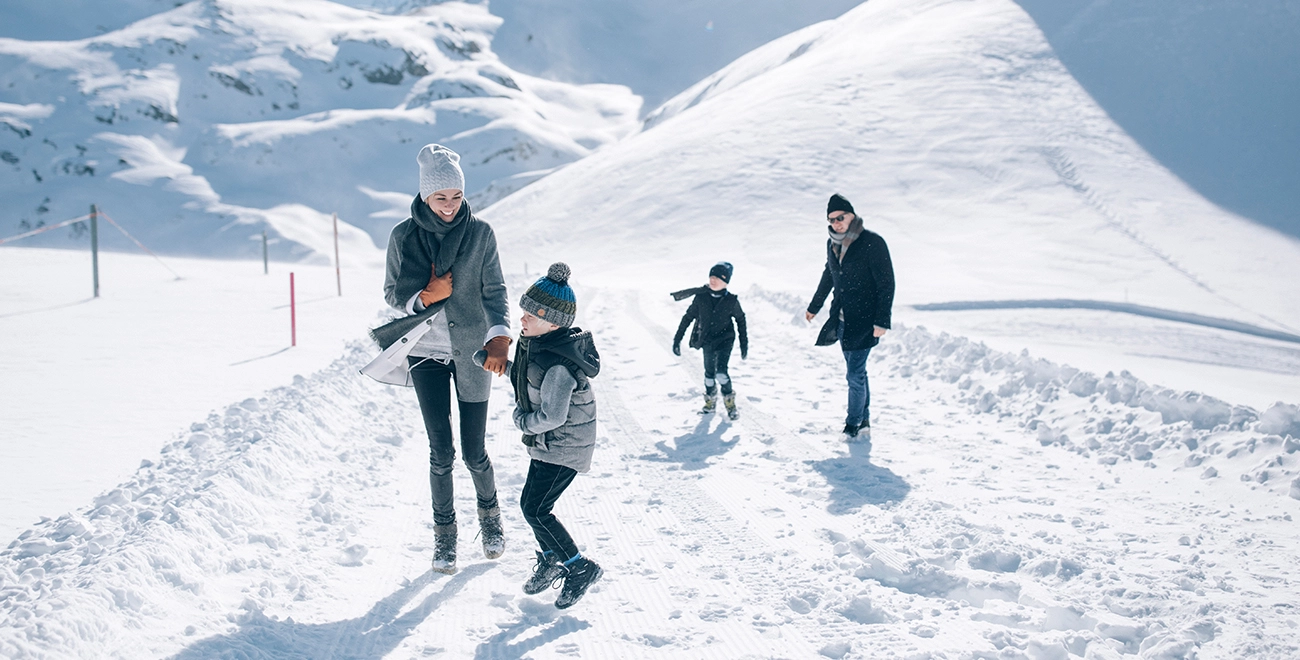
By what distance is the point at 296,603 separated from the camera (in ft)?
12.8

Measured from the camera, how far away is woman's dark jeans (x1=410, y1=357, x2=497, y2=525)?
4113 millimetres

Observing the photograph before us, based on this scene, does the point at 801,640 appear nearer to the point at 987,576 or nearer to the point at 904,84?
the point at 987,576

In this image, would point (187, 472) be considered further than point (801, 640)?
Yes

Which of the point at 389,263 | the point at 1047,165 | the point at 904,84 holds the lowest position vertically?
the point at 389,263

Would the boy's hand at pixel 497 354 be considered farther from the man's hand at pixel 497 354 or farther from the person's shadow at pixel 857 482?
the person's shadow at pixel 857 482

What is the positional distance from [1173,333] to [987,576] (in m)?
14.6

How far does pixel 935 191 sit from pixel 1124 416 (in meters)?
27.6

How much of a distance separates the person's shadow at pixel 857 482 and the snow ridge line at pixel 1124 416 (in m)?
1.69

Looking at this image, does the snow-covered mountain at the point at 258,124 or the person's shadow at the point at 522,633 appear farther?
the snow-covered mountain at the point at 258,124

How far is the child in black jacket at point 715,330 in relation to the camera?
24.9ft

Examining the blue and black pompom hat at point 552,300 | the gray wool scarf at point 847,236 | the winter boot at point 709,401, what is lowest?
the winter boot at point 709,401

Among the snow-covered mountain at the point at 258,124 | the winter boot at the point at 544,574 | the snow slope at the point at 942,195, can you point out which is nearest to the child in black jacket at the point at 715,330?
the winter boot at the point at 544,574

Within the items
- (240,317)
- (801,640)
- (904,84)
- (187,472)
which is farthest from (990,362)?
(904,84)

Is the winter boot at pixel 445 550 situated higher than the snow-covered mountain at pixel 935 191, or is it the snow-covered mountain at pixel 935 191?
the snow-covered mountain at pixel 935 191
